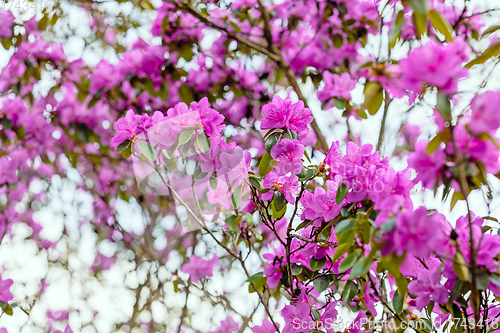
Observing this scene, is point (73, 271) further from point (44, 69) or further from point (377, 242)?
point (377, 242)

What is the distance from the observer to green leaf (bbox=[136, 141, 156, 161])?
0.94m

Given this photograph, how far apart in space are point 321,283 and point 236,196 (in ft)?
1.12

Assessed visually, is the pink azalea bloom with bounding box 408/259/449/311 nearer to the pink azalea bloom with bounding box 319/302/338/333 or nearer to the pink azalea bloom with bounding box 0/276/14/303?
the pink azalea bloom with bounding box 319/302/338/333

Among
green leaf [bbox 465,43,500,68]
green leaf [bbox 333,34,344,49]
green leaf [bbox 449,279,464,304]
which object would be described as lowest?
green leaf [bbox 449,279,464,304]

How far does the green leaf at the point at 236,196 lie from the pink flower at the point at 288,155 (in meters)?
0.16

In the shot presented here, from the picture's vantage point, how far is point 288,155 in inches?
34.9

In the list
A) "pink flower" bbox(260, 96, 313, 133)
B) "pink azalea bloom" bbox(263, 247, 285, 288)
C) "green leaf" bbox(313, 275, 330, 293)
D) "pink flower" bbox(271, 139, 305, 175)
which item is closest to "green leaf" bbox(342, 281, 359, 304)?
"green leaf" bbox(313, 275, 330, 293)

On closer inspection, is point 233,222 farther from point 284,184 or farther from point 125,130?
point 125,130

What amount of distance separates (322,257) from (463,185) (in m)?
0.50

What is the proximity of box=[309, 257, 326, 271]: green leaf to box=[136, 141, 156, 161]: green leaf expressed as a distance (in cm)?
52

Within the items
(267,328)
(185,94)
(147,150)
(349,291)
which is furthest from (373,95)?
(185,94)

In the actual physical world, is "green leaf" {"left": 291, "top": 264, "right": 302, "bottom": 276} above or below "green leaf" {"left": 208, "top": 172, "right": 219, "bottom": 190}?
below

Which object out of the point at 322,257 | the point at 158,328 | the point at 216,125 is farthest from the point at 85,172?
the point at 322,257

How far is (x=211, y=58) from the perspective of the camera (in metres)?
2.26
